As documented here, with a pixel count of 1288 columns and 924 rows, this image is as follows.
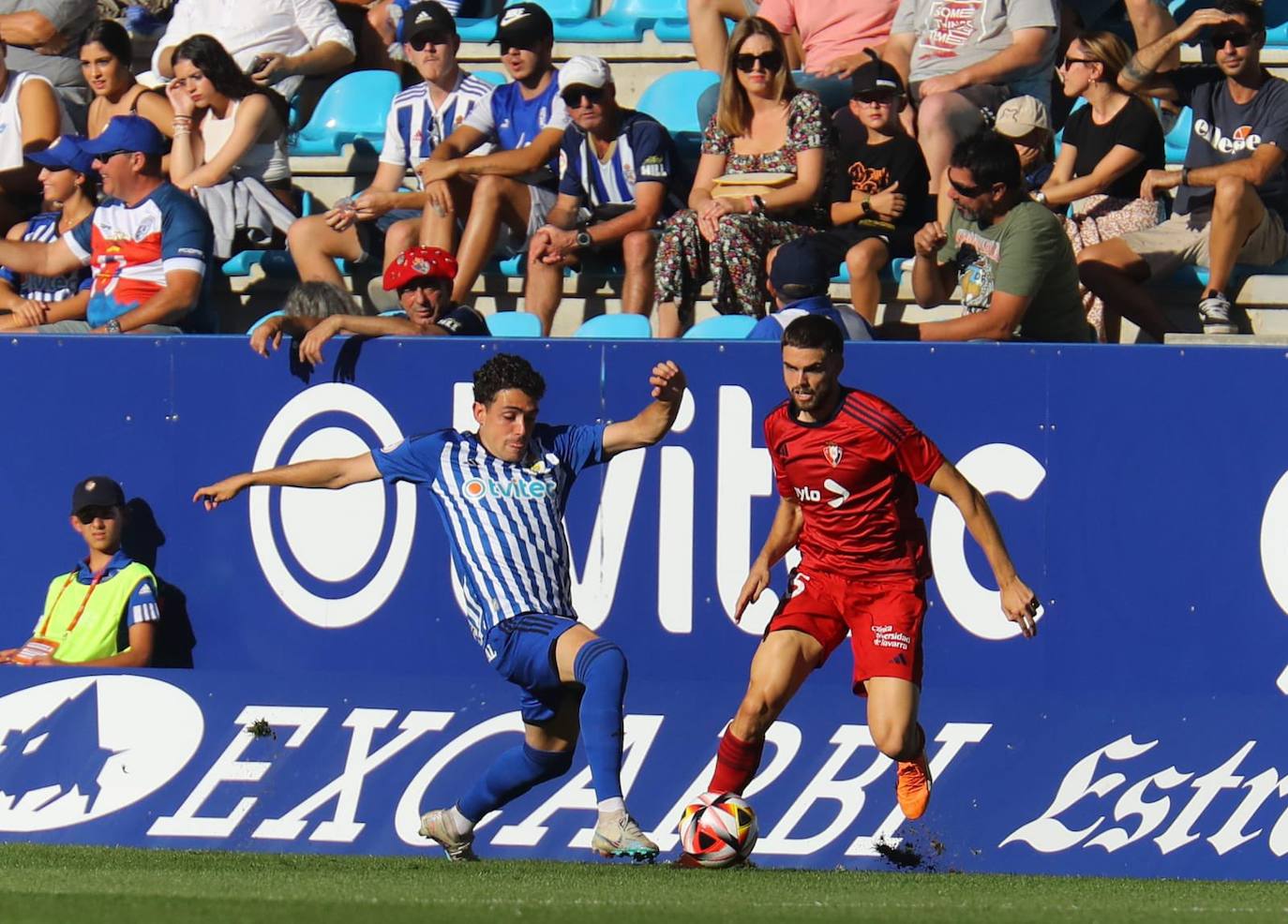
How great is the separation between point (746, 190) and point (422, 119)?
209 centimetres

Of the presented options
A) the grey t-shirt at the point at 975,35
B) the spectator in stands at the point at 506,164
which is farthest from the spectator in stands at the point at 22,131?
the grey t-shirt at the point at 975,35

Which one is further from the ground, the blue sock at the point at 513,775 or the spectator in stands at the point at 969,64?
the spectator in stands at the point at 969,64

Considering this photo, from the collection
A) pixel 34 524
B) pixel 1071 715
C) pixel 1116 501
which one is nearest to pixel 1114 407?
pixel 1116 501

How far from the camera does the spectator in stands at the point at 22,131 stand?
1087 centimetres

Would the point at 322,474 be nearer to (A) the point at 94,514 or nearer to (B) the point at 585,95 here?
(A) the point at 94,514

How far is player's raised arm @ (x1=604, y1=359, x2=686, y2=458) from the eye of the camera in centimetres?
680

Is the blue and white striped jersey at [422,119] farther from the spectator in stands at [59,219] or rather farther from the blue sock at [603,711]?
the blue sock at [603,711]

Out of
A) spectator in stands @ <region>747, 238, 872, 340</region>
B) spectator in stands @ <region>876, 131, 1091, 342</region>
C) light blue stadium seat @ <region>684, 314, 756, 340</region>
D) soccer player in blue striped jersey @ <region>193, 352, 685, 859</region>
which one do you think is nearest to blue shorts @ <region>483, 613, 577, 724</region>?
soccer player in blue striped jersey @ <region>193, 352, 685, 859</region>

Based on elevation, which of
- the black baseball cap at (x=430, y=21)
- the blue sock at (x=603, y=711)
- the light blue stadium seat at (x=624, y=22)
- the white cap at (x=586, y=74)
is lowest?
the blue sock at (x=603, y=711)

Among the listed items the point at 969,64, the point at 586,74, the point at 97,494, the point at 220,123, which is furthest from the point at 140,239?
the point at 969,64

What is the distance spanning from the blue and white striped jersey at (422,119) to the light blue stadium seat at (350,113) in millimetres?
866

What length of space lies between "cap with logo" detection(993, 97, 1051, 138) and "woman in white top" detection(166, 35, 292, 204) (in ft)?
12.9

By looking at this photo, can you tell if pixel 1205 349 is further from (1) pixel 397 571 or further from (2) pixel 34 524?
(2) pixel 34 524

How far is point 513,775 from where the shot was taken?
7.02 m
